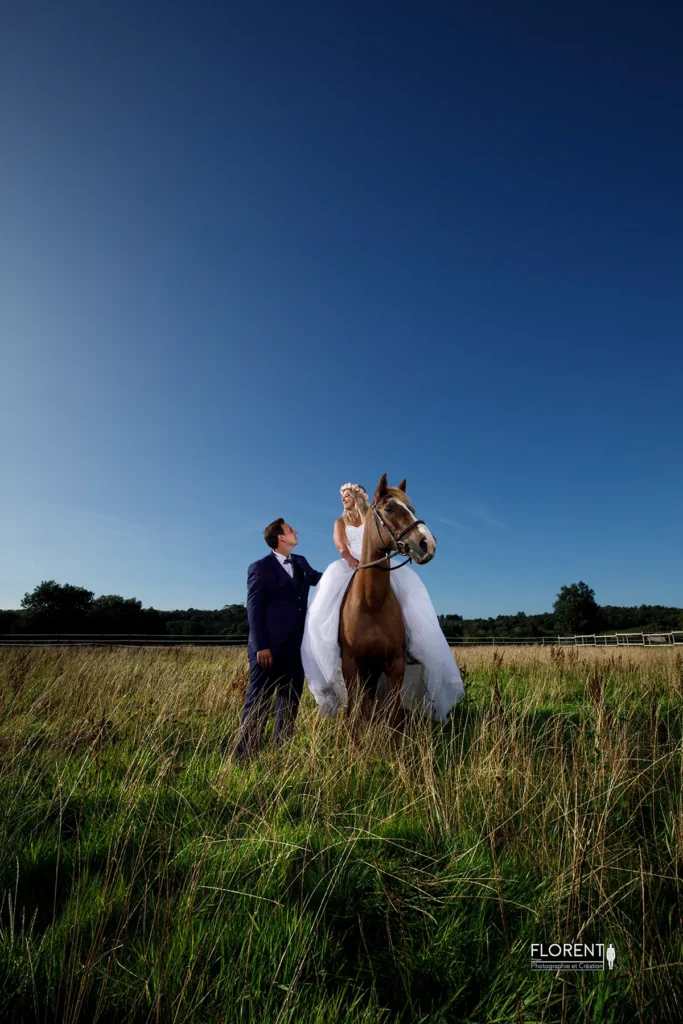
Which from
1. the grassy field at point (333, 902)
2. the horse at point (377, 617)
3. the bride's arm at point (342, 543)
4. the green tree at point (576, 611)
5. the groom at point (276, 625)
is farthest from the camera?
the green tree at point (576, 611)

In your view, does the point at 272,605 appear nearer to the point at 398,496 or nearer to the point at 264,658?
the point at 264,658

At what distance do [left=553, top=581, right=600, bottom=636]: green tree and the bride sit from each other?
88370 mm

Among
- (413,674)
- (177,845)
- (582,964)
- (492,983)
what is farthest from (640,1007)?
(413,674)

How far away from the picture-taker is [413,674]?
5.39m

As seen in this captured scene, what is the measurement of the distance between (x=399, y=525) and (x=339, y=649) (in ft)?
4.96

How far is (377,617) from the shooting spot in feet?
16.0

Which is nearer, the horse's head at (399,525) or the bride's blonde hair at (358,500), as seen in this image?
the horse's head at (399,525)

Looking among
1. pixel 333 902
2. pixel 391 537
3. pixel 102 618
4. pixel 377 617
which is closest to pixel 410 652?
pixel 377 617

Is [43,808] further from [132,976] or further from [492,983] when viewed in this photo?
[492,983]

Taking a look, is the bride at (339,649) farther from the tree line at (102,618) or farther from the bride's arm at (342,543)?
the tree line at (102,618)

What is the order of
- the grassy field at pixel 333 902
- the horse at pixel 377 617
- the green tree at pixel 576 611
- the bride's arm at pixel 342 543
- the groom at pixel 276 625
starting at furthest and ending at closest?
1. the green tree at pixel 576 611
2. the bride's arm at pixel 342 543
3. the groom at pixel 276 625
4. the horse at pixel 377 617
5. the grassy field at pixel 333 902

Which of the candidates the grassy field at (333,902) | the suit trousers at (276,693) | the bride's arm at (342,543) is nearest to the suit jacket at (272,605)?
the suit trousers at (276,693)

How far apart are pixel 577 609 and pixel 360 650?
9253 centimetres

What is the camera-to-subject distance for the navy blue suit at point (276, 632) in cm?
496
